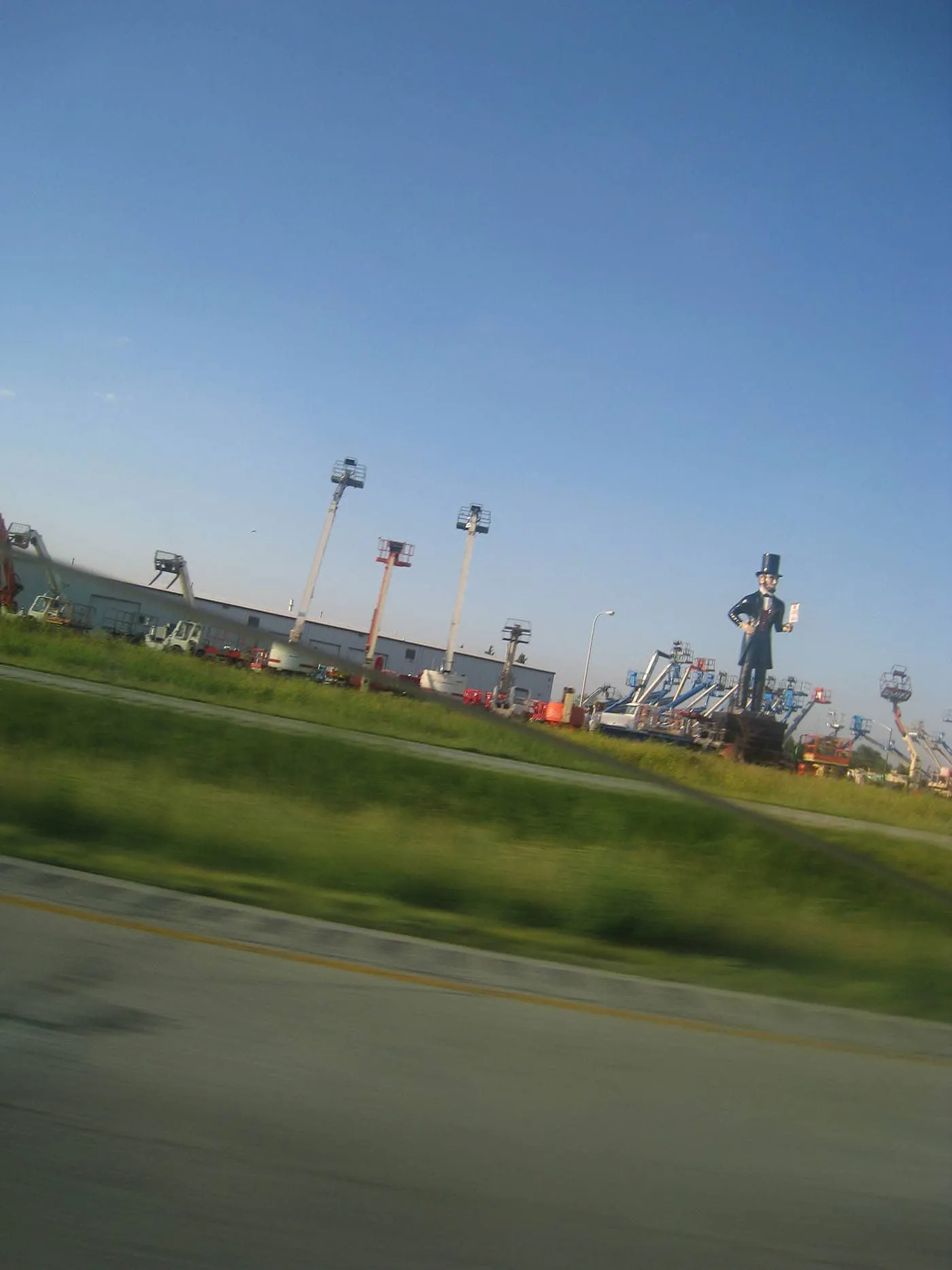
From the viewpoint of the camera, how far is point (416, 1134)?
10.7 feet

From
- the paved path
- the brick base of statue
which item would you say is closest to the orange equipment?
the brick base of statue

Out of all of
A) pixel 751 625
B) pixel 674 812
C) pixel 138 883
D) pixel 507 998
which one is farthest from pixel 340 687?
pixel 751 625

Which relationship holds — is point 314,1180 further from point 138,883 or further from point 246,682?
point 246,682

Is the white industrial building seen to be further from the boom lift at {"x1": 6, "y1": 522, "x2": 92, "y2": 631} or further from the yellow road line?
the yellow road line

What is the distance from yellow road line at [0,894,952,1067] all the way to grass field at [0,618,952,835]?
9287mm

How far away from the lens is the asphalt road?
265cm

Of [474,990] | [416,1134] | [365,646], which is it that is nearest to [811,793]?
[474,990]

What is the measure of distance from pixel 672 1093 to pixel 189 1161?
78.9 inches

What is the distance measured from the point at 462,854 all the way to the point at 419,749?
306 inches

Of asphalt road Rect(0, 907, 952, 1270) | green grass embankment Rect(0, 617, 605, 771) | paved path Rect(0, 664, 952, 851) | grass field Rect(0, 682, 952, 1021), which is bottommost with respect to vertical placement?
asphalt road Rect(0, 907, 952, 1270)

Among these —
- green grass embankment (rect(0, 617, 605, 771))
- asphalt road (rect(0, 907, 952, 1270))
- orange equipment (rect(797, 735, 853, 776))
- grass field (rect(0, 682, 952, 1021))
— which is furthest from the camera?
orange equipment (rect(797, 735, 853, 776))

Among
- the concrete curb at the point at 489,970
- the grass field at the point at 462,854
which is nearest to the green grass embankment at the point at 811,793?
the grass field at the point at 462,854

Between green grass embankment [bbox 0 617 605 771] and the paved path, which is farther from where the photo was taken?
green grass embankment [bbox 0 617 605 771]

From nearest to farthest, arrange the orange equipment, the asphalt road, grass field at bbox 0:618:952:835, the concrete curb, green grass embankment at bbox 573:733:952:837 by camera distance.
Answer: the asphalt road, the concrete curb, grass field at bbox 0:618:952:835, green grass embankment at bbox 573:733:952:837, the orange equipment
